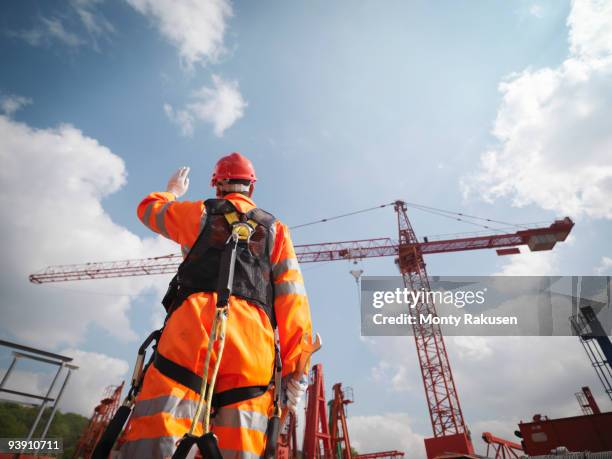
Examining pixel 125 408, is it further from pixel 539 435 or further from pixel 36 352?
pixel 539 435

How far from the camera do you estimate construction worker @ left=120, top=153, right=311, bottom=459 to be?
1.34 m

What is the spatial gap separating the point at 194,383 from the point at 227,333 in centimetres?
24

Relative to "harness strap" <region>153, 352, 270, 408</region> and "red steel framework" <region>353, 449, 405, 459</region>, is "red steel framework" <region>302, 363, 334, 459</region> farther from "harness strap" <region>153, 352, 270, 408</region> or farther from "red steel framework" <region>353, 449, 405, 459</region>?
"harness strap" <region>153, 352, 270, 408</region>

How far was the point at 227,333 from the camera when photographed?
59.5 inches

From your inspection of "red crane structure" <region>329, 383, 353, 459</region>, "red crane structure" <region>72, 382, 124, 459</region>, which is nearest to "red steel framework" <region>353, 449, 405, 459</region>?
"red crane structure" <region>329, 383, 353, 459</region>

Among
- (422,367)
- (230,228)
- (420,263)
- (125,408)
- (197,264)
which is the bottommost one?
(125,408)

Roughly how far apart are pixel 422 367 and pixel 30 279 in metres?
43.5

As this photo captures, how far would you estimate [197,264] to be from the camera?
1741 mm

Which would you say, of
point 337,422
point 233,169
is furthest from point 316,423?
point 233,169

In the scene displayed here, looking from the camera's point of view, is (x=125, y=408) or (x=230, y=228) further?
(x=230, y=228)

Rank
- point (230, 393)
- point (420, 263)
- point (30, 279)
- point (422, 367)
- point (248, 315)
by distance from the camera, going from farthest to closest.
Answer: point (30, 279), point (420, 263), point (422, 367), point (248, 315), point (230, 393)

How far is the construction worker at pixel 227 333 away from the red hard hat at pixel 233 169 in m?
0.09

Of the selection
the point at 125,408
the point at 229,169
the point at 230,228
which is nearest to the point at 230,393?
the point at 125,408

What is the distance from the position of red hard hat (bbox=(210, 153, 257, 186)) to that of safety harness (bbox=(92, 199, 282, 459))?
384 millimetres
